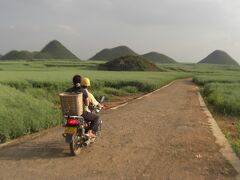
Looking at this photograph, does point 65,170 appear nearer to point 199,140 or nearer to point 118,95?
point 199,140

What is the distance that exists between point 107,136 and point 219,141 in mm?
2702

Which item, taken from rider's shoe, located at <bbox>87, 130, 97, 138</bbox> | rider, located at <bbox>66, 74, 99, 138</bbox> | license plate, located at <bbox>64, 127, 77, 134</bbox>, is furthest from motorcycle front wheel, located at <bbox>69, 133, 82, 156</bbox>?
rider, located at <bbox>66, 74, 99, 138</bbox>

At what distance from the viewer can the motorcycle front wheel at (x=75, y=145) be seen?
7656 mm

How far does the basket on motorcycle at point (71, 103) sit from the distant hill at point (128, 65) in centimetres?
7213

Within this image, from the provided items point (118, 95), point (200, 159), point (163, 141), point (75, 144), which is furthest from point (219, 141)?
point (118, 95)

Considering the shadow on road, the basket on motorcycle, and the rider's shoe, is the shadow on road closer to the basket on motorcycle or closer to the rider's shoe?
the rider's shoe

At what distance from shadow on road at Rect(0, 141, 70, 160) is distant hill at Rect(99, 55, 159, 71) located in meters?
71.2

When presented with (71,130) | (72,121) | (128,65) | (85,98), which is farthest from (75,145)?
(128,65)

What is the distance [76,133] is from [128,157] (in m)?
1.13

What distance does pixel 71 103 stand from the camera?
764 centimetres

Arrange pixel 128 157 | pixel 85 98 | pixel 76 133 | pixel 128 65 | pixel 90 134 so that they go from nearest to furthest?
pixel 128 157 → pixel 76 133 → pixel 85 98 → pixel 90 134 → pixel 128 65

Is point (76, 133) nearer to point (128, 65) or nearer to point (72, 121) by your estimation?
point (72, 121)

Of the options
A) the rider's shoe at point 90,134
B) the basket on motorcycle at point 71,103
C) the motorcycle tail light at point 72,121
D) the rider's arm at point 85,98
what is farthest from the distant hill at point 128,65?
the motorcycle tail light at point 72,121

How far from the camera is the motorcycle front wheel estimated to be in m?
7.66
